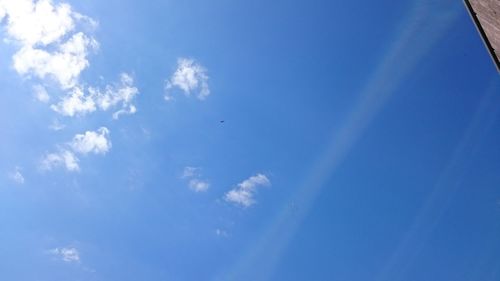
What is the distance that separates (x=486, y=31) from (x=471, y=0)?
840 millimetres

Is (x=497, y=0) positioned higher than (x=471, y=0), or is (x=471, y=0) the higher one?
(x=471, y=0)

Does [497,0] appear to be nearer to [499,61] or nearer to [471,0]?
[471,0]

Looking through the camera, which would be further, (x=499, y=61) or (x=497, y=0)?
(x=499, y=61)

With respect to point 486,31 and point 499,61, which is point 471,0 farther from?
point 499,61

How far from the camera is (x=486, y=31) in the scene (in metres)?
9.28

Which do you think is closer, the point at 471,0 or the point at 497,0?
the point at 497,0

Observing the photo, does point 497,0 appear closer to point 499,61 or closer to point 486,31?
point 486,31

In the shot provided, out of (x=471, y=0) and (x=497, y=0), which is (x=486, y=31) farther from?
(x=497, y=0)

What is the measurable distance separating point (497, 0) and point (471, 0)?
1.25 meters

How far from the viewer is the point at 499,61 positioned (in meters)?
9.53

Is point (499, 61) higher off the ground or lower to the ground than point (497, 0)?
higher

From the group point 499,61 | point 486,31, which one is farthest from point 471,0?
point 499,61

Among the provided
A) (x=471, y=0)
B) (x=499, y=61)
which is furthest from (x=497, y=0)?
(x=499, y=61)

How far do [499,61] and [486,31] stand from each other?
0.86 metres
